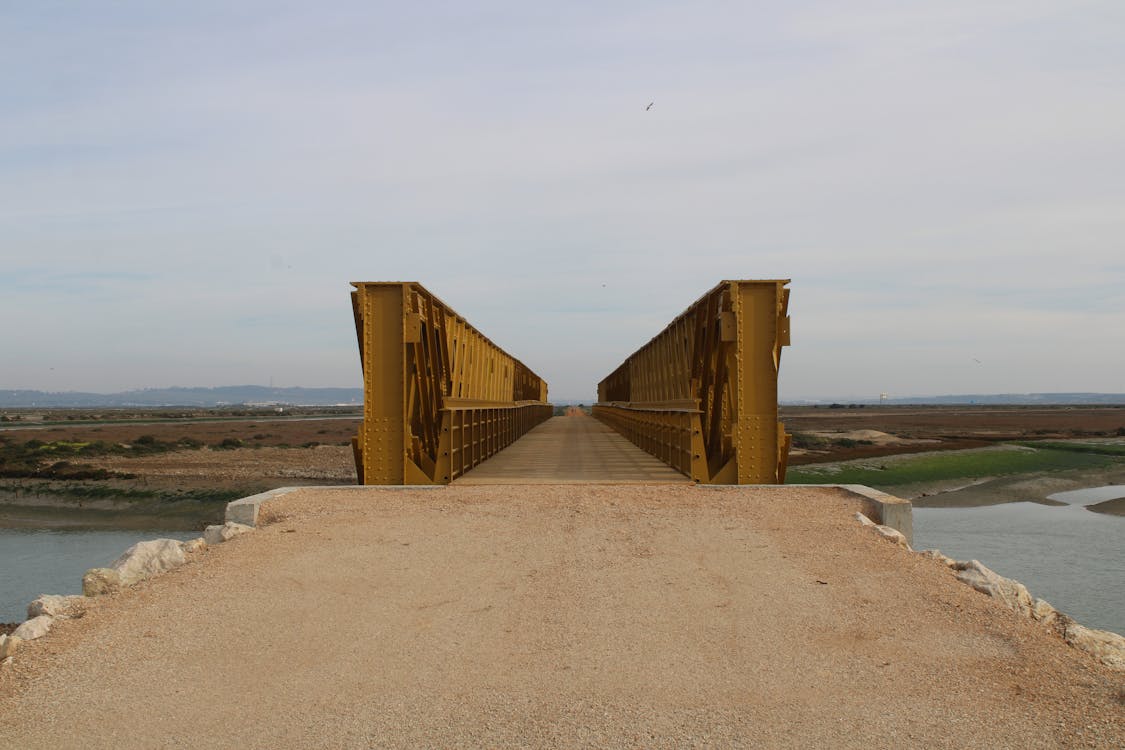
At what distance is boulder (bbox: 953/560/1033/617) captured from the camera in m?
6.19

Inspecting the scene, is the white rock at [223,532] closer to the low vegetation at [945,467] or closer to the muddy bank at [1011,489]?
A: the low vegetation at [945,467]

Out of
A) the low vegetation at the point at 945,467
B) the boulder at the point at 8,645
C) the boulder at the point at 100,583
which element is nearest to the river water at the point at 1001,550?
the low vegetation at the point at 945,467

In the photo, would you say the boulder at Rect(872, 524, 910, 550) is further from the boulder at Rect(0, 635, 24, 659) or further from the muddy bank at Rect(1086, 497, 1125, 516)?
the muddy bank at Rect(1086, 497, 1125, 516)

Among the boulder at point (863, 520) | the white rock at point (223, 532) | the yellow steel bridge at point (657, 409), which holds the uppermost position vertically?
the yellow steel bridge at point (657, 409)

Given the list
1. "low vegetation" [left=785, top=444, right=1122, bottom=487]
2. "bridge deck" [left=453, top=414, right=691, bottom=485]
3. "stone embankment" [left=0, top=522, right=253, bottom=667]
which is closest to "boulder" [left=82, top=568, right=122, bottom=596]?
"stone embankment" [left=0, top=522, right=253, bottom=667]

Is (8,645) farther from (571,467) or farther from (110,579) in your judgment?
(571,467)

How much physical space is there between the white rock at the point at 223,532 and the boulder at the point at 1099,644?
24.9 feet

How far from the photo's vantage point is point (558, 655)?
486 centimetres

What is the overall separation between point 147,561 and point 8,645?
2.05 m

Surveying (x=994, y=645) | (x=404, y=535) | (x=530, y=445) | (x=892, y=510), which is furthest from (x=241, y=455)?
(x=994, y=645)

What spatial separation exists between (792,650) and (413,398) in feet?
26.0

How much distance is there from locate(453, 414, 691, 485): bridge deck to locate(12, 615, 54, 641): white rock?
6.71 metres

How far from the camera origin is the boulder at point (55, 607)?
229 inches

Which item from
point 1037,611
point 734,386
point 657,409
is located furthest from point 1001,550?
point 1037,611
